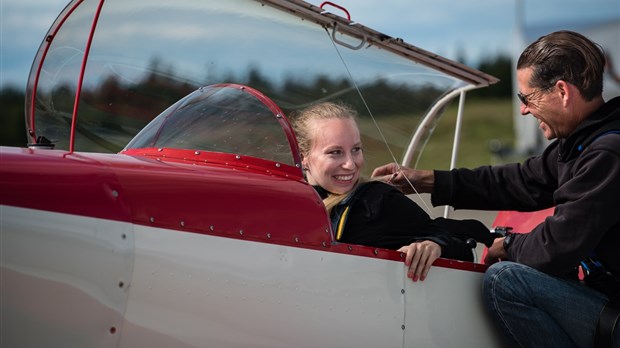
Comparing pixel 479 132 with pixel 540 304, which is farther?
pixel 479 132

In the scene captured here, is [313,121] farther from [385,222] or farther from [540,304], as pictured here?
[540,304]

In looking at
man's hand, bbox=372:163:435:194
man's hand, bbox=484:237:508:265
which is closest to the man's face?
man's hand, bbox=484:237:508:265

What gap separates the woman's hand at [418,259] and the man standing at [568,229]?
326mm

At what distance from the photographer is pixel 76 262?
7.43 feet

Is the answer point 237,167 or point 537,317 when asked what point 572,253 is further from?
point 237,167

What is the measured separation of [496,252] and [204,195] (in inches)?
56.7

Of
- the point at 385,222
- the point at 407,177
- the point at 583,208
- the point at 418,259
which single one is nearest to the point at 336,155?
the point at 385,222

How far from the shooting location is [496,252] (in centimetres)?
340

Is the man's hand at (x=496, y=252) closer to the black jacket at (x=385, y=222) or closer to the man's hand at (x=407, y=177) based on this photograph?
the black jacket at (x=385, y=222)

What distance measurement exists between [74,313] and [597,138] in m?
2.08

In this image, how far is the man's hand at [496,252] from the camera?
339cm

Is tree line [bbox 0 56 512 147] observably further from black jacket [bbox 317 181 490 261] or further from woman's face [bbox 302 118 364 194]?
black jacket [bbox 317 181 490 261]

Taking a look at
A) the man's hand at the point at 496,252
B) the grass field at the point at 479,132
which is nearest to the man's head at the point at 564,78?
the man's hand at the point at 496,252

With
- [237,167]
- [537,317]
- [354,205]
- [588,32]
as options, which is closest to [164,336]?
[237,167]
